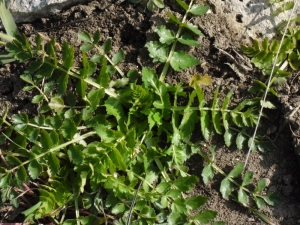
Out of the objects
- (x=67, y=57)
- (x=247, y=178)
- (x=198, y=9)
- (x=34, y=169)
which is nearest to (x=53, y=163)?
(x=34, y=169)

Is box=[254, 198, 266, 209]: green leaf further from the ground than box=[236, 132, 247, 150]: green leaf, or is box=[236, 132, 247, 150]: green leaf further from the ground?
box=[236, 132, 247, 150]: green leaf

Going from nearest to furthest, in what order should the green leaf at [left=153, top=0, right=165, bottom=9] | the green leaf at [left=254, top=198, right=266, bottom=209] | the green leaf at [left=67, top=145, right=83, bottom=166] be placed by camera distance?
the green leaf at [left=67, top=145, right=83, bottom=166] → the green leaf at [left=254, top=198, right=266, bottom=209] → the green leaf at [left=153, top=0, right=165, bottom=9]

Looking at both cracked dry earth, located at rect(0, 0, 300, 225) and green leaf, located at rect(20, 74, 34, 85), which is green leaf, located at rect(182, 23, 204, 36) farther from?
green leaf, located at rect(20, 74, 34, 85)

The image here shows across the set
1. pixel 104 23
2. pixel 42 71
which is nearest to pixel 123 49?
pixel 104 23

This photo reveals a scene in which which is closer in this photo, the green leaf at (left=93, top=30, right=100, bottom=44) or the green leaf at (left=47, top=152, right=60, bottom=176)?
the green leaf at (left=47, top=152, right=60, bottom=176)

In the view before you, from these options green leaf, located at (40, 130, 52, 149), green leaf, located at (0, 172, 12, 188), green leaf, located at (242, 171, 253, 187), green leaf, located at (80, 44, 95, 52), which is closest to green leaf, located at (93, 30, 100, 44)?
green leaf, located at (80, 44, 95, 52)

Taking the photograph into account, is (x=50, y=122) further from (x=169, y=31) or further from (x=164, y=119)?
(x=169, y=31)
